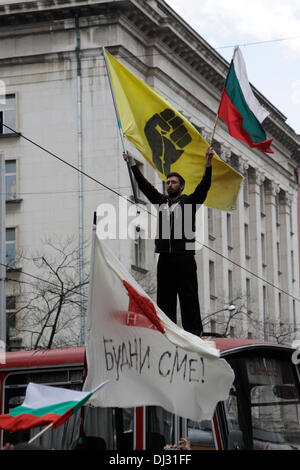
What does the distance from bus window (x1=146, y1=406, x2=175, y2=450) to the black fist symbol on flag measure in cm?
333

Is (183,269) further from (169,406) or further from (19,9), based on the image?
(19,9)

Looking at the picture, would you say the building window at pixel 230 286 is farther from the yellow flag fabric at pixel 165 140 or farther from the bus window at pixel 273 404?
the bus window at pixel 273 404

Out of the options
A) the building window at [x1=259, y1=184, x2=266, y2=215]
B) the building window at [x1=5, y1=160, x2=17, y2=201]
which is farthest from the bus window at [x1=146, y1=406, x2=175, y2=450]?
the building window at [x1=259, y1=184, x2=266, y2=215]

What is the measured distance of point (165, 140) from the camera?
13.1 metres

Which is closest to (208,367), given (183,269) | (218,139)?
(183,269)

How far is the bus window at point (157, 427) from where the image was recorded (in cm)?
1026

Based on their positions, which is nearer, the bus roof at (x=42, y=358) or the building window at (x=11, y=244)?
the bus roof at (x=42, y=358)

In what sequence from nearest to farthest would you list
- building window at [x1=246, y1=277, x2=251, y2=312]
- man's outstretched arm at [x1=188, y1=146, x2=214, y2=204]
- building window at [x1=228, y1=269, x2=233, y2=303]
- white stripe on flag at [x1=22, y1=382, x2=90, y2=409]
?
1. white stripe on flag at [x1=22, y1=382, x2=90, y2=409]
2. man's outstretched arm at [x1=188, y1=146, x2=214, y2=204]
3. building window at [x1=228, y1=269, x2=233, y2=303]
4. building window at [x1=246, y1=277, x2=251, y2=312]

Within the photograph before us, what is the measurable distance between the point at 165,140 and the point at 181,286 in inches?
117

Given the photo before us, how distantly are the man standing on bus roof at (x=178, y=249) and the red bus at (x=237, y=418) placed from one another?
1.68ft

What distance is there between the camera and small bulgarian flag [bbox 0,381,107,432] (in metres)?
7.75

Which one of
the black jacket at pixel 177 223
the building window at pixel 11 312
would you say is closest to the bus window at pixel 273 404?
the black jacket at pixel 177 223

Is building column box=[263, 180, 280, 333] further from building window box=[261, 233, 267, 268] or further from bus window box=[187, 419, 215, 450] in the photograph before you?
bus window box=[187, 419, 215, 450]
